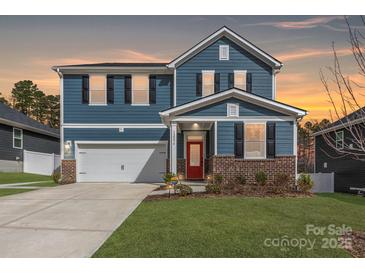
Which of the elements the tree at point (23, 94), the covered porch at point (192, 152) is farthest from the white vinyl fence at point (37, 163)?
the tree at point (23, 94)

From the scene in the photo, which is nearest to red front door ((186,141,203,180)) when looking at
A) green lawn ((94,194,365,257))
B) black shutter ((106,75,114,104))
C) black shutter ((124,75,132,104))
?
black shutter ((124,75,132,104))

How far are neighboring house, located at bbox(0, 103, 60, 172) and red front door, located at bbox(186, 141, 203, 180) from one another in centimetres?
1501

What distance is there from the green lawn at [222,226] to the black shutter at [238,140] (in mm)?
3722

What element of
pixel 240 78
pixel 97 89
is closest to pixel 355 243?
pixel 240 78

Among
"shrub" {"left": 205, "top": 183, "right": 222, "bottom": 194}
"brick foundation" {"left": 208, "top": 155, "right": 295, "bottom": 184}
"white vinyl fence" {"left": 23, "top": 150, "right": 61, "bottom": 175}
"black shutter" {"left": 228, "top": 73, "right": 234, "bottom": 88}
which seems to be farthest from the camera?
"white vinyl fence" {"left": 23, "top": 150, "right": 61, "bottom": 175}

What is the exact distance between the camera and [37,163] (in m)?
27.0

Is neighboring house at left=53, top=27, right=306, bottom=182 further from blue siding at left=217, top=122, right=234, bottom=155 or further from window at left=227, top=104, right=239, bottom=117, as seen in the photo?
window at left=227, top=104, right=239, bottom=117

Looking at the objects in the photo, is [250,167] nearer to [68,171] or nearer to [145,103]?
[145,103]

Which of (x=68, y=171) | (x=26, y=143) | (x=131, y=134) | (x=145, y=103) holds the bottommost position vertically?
(x=68, y=171)

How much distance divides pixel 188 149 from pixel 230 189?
20.2ft

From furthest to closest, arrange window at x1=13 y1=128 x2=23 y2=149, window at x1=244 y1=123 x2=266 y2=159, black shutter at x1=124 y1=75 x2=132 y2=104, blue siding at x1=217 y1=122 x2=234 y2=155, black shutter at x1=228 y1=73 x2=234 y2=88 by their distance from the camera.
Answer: window at x1=13 y1=128 x2=23 y2=149, black shutter at x1=124 y1=75 x2=132 y2=104, black shutter at x1=228 y1=73 x2=234 y2=88, window at x1=244 y1=123 x2=266 y2=159, blue siding at x1=217 y1=122 x2=234 y2=155

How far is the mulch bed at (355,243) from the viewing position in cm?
545

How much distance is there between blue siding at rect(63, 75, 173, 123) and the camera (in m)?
19.2

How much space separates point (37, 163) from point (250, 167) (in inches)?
787
